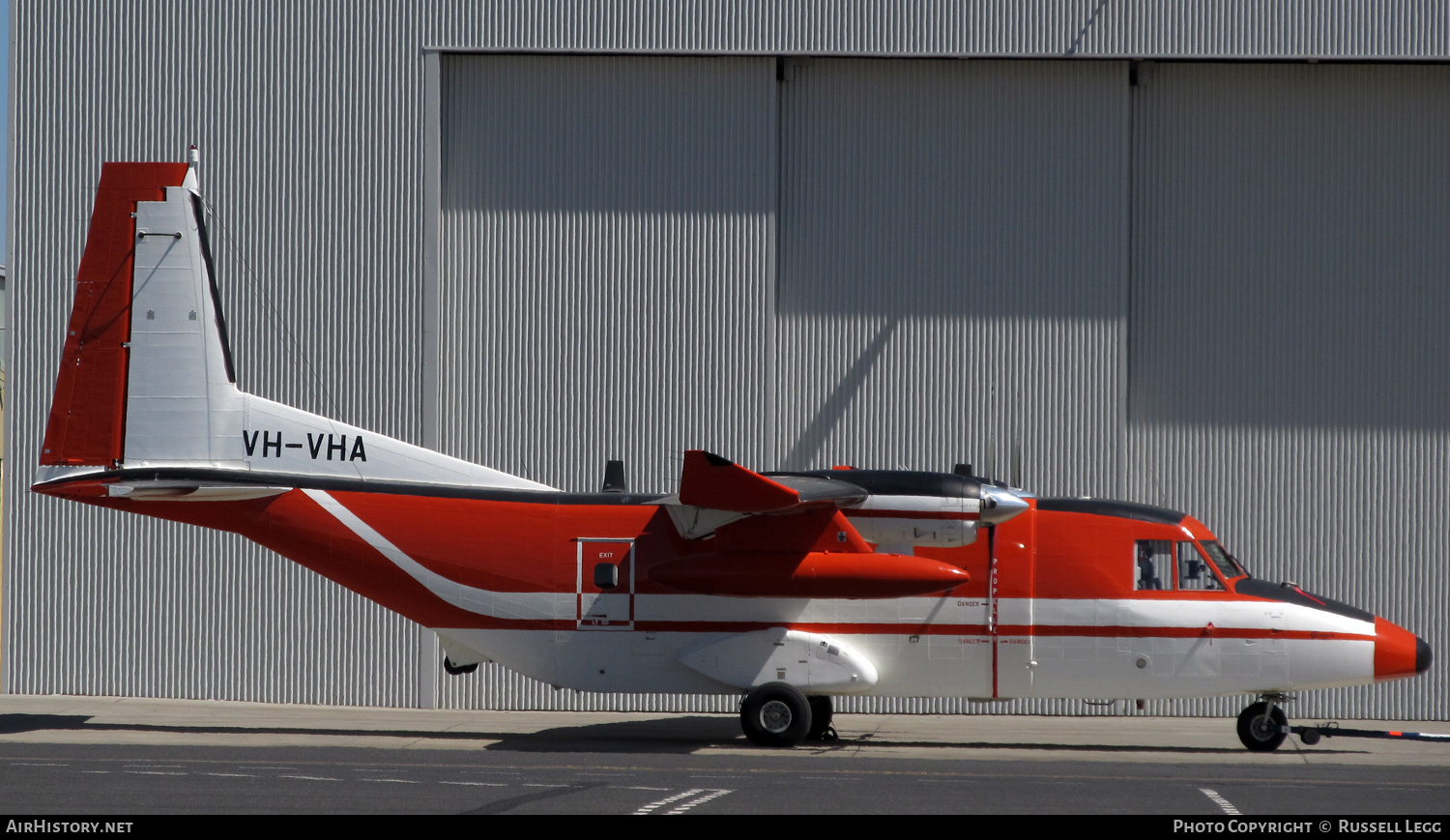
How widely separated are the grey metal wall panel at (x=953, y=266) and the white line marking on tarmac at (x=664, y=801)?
7.79m

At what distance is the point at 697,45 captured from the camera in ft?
58.7

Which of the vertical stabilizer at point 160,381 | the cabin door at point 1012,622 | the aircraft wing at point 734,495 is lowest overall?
the cabin door at point 1012,622

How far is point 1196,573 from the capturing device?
14.0 meters

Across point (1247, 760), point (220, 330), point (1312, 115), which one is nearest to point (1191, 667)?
point (1247, 760)

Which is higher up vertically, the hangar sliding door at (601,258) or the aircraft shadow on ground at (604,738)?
the hangar sliding door at (601,258)

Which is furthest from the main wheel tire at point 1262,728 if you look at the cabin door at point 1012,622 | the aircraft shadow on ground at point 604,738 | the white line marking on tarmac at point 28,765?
the white line marking on tarmac at point 28,765

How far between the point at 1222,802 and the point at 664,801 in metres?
4.77

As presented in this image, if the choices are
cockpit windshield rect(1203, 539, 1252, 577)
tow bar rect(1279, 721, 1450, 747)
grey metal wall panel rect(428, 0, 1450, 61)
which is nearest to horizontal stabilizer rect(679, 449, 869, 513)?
cockpit windshield rect(1203, 539, 1252, 577)

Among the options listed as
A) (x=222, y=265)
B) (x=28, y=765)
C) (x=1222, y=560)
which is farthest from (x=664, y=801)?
(x=222, y=265)

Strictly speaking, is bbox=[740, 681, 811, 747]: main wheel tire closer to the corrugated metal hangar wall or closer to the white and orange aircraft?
the white and orange aircraft

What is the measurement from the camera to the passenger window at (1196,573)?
13.9 metres

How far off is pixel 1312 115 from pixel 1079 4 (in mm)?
3820

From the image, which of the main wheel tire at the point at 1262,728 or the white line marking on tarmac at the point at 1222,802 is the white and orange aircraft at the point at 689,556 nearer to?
the main wheel tire at the point at 1262,728

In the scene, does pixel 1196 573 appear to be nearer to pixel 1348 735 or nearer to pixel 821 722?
pixel 1348 735
